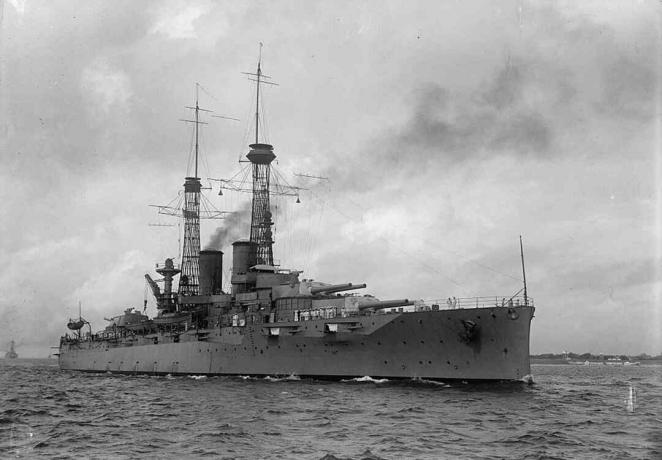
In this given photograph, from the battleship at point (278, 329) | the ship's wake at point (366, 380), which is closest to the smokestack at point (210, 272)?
the battleship at point (278, 329)

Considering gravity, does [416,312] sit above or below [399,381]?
above

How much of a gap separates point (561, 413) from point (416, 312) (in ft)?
28.7

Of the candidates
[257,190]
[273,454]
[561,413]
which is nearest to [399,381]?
[561,413]

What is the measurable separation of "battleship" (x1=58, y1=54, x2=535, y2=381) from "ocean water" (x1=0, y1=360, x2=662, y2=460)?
1.35 metres

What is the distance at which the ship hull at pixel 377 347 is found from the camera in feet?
93.0

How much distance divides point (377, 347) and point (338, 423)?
12274 millimetres

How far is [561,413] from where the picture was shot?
22.2 m

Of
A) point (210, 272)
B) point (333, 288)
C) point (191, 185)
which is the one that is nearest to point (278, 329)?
point (333, 288)

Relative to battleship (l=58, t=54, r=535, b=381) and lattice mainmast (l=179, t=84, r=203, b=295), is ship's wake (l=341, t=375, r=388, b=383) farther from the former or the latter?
lattice mainmast (l=179, t=84, r=203, b=295)

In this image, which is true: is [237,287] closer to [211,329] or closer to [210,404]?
[211,329]

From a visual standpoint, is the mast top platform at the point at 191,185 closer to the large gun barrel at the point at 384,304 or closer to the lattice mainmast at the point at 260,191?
the lattice mainmast at the point at 260,191

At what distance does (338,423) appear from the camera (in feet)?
62.9

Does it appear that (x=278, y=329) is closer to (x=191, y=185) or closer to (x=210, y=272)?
(x=210, y=272)

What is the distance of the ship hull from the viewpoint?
28344 mm
